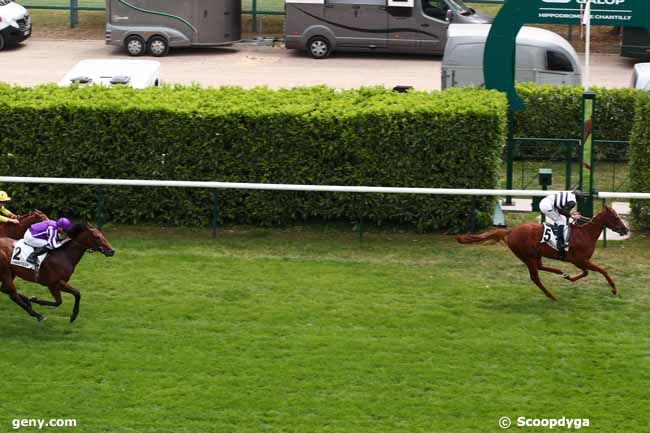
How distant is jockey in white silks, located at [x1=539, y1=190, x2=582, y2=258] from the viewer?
46.0 feet

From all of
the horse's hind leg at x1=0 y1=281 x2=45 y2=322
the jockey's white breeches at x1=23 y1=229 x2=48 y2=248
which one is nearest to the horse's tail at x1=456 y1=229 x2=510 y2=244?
the jockey's white breeches at x1=23 y1=229 x2=48 y2=248

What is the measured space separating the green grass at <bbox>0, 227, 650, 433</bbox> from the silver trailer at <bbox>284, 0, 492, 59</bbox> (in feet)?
42.8

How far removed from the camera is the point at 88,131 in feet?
54.3

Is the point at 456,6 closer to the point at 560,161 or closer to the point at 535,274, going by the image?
the point at 560,161

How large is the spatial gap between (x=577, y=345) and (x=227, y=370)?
11.5 ft

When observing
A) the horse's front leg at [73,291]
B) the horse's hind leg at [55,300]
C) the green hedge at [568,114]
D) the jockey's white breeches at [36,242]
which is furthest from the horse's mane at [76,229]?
the green hedge at [568,114]

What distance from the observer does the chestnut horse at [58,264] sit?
43.1ft

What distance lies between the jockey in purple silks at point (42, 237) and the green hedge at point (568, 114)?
924 cm

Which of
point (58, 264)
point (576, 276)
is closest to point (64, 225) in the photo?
point (58, 264)

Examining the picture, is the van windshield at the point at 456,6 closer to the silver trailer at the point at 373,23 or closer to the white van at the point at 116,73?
the silver trailer at the point at 373,23

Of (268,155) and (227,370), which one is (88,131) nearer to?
(268,155)

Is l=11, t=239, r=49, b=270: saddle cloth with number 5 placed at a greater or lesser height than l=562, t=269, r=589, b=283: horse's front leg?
greater

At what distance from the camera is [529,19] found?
17.7 meters

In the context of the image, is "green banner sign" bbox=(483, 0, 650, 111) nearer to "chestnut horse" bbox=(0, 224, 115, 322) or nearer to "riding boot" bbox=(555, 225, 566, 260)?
"riding boot" bbox=(555, 225, 566, 260)
